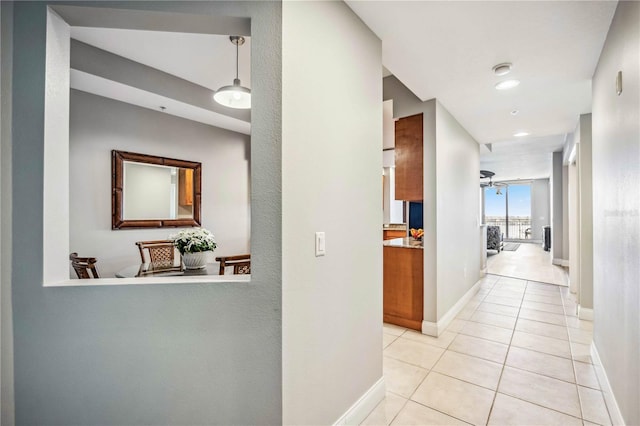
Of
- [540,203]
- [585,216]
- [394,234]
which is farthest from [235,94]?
[540,203]

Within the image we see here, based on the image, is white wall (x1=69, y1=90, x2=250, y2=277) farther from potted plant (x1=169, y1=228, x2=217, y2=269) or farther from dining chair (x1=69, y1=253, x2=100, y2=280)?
potted plant (x1=169, y1=228, x2=217, y2=269)

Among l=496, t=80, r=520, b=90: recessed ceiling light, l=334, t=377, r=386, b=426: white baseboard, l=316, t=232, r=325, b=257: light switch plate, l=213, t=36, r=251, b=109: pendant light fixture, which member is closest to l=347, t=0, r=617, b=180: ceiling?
l=496, t=80, r=520, b=90: recessed ceiling light

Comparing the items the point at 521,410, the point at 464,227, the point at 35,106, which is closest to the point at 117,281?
the point at 35,106

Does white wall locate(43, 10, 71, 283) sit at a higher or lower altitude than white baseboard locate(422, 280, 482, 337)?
higher

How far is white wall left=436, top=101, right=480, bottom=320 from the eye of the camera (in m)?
3.18

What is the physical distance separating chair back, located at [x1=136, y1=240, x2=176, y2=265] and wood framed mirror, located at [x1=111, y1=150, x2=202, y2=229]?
40cm

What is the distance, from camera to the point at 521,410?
1.94m

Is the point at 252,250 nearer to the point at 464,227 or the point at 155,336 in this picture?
the point at 155,336

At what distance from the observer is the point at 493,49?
7.10ft

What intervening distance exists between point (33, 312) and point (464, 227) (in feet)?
13.9

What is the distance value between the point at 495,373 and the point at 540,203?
1256cm

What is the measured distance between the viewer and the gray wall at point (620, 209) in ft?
4.87

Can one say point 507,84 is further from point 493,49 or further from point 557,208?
point 557,208

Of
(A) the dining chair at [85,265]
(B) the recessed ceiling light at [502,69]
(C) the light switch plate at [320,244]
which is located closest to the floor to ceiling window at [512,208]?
(B) the recessed ceiling light at [502,69]
